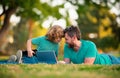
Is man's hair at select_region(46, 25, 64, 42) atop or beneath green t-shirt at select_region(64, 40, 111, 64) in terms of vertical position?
atop

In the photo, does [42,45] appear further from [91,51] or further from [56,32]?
[91,51]

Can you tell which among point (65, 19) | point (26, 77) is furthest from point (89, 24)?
point (26, 77)

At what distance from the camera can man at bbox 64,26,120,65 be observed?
8.63 meters

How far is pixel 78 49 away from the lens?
8906 mm

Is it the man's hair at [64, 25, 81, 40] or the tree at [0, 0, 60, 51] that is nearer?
the man's hair at [64, 25, 81, 40]

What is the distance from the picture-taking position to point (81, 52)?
8859mm

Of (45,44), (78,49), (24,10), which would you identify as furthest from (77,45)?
(24,10)

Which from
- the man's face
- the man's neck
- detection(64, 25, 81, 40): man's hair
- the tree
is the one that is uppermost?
detection(64, 25, 81, 40): man's hair

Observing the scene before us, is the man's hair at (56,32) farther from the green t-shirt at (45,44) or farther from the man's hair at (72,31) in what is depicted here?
the man's hair at (72,31)

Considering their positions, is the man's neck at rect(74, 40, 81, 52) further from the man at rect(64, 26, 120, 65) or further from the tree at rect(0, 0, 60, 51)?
the tree at rect(0, 0, 60, 51)

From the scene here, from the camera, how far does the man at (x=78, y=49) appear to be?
8633 mm

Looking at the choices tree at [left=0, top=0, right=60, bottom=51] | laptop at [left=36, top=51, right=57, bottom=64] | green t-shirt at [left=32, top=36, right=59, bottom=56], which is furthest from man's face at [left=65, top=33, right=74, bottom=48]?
tree at [left=0, top=0, right=60, bottom=51]

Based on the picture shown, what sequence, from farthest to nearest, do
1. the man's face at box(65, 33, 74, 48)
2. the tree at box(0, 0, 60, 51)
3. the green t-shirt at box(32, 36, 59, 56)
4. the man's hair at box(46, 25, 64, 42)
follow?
the tree at box(0, 0, 60, 51) < the green t-shirt at box(32, 36, 59, 56) < the man's hair at box(46, 25, 64, 42) < the man's face at box(65, 33, 74, 48)

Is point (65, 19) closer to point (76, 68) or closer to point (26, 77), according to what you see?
point (76, 68)
